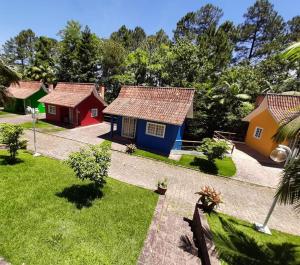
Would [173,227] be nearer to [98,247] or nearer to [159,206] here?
[159,206]

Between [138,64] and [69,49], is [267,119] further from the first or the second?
[69,49]

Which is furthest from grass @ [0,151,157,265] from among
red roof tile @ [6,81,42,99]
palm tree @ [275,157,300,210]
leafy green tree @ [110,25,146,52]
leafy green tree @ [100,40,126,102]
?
leafy green tree @ [110,25,146,52]

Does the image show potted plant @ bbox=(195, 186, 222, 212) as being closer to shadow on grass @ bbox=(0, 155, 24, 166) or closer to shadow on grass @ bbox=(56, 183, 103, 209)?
shadow on grass @ bbox=(56, 183, 103, 209)

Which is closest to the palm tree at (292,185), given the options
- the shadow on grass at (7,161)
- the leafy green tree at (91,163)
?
the leafy green tree at (91,163)

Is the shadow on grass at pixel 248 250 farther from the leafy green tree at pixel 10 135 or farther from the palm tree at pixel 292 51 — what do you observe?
the leafy green tree at pixel 10 135

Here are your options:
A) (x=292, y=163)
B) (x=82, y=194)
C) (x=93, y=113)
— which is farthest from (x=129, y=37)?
(x=292, y=163)
